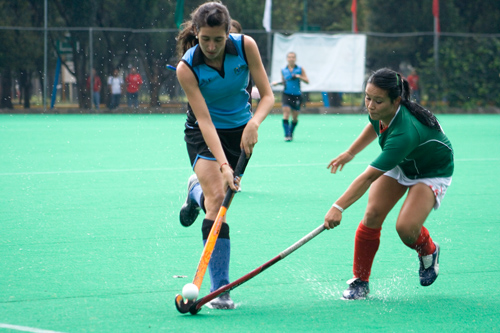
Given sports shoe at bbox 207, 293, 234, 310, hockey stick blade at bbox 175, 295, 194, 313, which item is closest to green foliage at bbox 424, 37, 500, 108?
sports shoe at bbox 207, 293, 234, 310

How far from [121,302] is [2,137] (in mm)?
11994

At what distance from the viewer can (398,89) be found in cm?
387

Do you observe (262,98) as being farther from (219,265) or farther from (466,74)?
(466,74)

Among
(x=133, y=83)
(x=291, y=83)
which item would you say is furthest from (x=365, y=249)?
(x=133, y=83)

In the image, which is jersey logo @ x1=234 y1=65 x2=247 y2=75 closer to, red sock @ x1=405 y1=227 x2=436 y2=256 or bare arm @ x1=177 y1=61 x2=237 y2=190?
bare arm @ x1=177 y1=61 x2=237 y2=190

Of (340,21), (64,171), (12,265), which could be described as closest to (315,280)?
(12,265)

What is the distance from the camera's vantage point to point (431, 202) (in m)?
4.11

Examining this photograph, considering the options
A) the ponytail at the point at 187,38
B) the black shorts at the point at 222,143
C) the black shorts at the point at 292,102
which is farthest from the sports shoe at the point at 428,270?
the black shorts at the point at 292,102

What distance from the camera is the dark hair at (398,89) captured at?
12.5 feet

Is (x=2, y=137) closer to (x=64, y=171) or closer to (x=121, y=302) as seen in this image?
(x=64, y=171)

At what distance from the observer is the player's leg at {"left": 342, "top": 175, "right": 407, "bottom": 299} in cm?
408

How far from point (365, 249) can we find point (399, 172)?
1.65 feet

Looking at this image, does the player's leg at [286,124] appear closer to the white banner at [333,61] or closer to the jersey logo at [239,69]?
the white banner at [333,61]

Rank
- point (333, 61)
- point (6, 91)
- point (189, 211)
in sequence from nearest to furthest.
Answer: point (189, 211), point (6, 91), point (333, 61)
